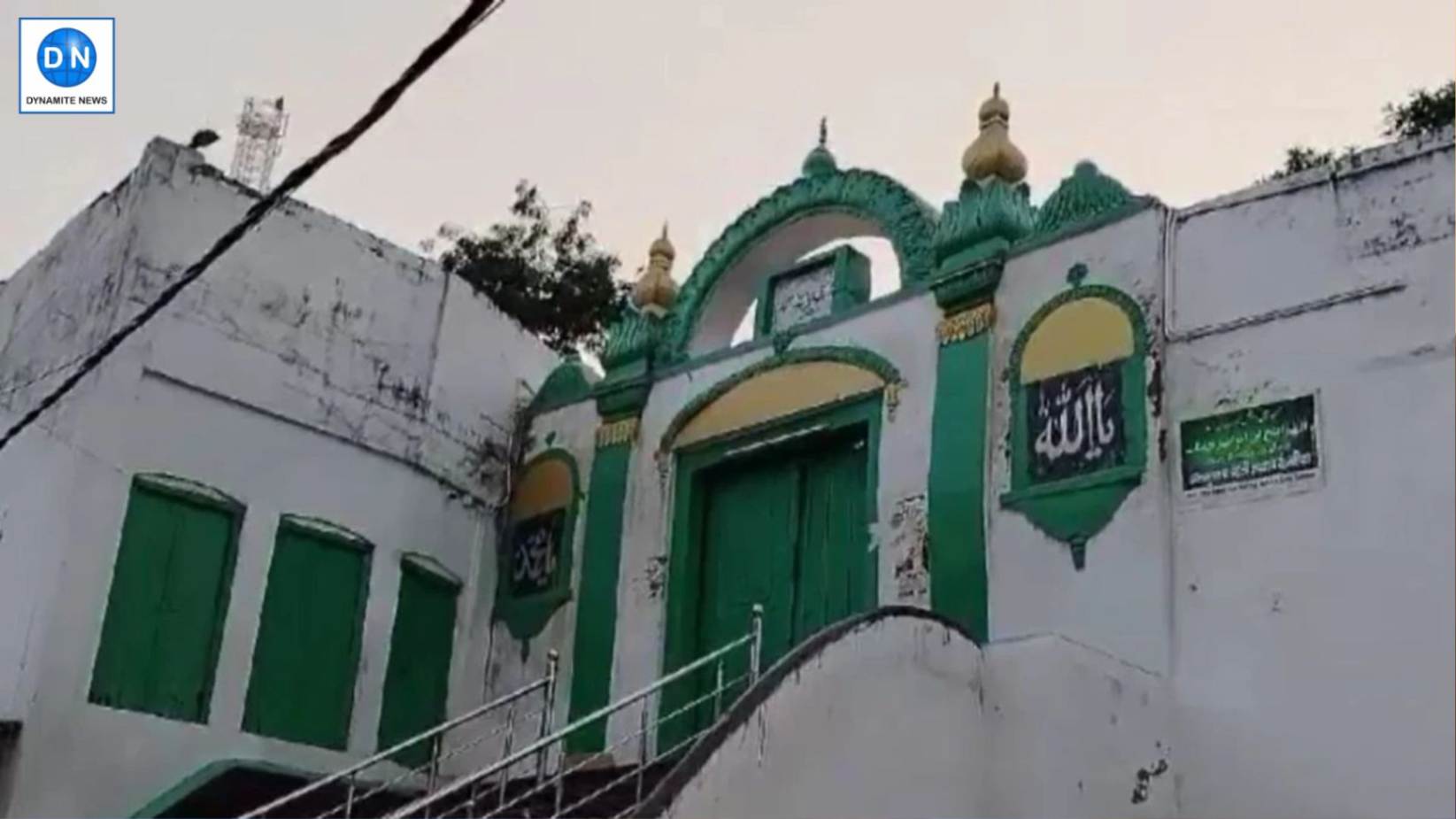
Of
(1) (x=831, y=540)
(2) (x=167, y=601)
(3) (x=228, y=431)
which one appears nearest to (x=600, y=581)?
(1) (x=831, y=540)

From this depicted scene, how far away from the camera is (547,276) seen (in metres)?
17.8

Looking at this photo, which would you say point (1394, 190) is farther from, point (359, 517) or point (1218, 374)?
point (359, 517)

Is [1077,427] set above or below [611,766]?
above

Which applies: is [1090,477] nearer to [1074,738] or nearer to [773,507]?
[1074,738]

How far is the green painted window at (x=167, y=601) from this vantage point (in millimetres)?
9477

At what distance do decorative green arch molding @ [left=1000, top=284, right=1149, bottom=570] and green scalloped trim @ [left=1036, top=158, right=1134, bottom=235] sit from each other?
1.59 ft

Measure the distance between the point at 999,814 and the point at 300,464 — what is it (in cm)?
537

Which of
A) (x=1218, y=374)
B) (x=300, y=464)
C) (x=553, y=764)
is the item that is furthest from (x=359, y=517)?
(x=1218, y=374)

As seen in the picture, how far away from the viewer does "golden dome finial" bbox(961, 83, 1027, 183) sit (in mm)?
9602

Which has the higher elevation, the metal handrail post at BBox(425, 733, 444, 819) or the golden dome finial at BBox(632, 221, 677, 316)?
the golden dome finial at BBox(632, 221, 677, 316)

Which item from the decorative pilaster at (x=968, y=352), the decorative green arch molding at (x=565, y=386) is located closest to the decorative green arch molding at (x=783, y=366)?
the decorative pilaster at (x=968, y=352)

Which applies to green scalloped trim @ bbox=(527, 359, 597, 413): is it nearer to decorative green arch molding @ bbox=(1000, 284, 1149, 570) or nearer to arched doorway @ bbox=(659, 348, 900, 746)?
arched doorway @ bbox=(659, 348, 900, 746)

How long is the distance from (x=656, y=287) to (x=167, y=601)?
392cm

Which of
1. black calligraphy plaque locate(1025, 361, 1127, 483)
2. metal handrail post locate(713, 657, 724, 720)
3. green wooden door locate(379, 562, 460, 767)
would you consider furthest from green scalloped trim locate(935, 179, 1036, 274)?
green wooden door locate(379, 562, 460, 767)
